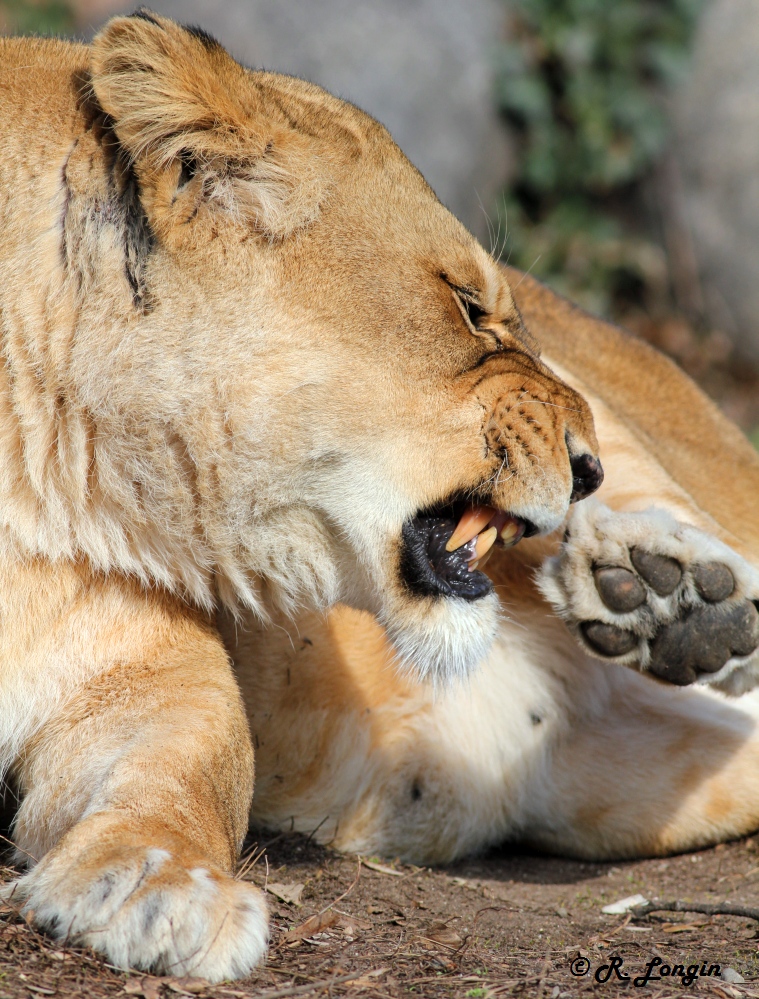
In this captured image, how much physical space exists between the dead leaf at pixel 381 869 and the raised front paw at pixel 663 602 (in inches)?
29.4

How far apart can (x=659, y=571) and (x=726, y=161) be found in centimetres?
584

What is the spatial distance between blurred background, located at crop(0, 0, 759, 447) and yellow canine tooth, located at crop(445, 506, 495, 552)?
505 cm

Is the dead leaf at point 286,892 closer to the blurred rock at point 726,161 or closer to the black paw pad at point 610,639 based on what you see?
the black paw pad at point 610,639

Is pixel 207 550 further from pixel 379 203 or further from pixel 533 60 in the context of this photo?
pixel 533 60

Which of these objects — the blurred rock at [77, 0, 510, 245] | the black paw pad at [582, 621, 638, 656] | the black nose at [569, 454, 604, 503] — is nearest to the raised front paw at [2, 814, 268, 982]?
the black paw pad at [582, 621, 638, 656]

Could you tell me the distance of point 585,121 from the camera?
8031 millimetres

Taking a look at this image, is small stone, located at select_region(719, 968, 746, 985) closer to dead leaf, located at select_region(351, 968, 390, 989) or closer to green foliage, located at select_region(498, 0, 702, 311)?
dead leaf, located at select_region(351, 968, 390, 989)

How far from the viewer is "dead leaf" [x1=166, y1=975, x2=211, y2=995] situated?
187cm

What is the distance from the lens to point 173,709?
2479 millimetres

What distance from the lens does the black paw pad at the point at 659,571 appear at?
2855 millimetres

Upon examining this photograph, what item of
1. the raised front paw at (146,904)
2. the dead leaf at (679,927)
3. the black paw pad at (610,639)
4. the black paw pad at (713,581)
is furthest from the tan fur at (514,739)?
the raised front paw at (146,904)

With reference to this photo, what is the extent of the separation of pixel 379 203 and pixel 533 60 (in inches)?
236

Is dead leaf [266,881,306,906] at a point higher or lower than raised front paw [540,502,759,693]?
lower

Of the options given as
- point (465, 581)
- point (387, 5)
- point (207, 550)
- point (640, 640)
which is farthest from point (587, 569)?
point (387, 5)
